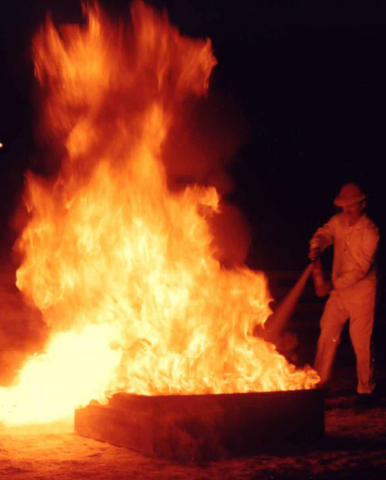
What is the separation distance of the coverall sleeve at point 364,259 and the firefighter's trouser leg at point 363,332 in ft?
0.69

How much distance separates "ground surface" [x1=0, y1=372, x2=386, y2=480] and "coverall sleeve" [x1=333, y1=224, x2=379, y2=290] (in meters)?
2.02

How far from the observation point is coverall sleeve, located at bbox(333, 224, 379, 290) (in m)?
9.12

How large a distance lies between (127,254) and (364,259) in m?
2.59

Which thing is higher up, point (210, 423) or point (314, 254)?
point (314, 254)

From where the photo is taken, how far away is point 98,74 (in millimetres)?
9055

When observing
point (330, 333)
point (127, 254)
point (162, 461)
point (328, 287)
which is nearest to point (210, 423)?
point (162, 461)

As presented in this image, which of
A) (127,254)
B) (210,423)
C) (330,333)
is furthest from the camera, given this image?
(330,333)

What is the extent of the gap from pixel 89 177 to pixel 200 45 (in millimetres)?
1794

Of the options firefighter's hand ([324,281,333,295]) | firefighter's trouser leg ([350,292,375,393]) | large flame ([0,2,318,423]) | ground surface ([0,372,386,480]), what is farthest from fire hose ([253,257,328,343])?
ground surface ([0,372,386,480])

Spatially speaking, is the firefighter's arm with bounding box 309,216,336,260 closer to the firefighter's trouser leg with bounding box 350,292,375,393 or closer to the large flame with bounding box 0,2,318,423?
the firefighter's trouser leg with bounding box 350,292,375,393

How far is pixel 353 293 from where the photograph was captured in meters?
9.19

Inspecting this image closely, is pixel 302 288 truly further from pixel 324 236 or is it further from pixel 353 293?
pixel 324 236

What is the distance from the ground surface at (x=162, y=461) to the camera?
5672 mm

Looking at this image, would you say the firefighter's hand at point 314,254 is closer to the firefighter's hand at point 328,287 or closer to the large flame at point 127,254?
the firefighter's hand at point 328,287
